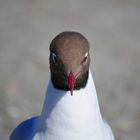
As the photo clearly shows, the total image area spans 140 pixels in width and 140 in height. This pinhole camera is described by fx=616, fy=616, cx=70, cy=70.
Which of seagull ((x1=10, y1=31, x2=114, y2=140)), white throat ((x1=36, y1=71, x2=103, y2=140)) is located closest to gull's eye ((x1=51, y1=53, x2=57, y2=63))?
seagull ((x1=10, y1=31, x2=114, y2=140))

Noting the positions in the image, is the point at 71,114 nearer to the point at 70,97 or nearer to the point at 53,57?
the point at 70,97

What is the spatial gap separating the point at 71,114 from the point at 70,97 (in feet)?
0.32

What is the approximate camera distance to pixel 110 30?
525 centimetres

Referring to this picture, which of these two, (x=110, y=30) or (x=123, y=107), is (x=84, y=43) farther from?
Answer: (x=110, y=30)

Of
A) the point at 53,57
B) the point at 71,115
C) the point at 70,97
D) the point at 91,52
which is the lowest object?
the point at 91,52

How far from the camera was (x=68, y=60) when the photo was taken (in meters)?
2.69

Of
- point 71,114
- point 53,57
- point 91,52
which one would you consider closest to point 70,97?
point 71,114

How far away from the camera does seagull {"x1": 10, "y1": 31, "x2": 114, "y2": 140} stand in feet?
8.89

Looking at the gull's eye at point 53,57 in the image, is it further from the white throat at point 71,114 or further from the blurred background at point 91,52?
the blurred background at point 91,52

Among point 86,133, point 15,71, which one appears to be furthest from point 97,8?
point 86,133

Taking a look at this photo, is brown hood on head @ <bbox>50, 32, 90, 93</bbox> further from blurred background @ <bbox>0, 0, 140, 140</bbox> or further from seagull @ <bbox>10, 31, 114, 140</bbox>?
blurred background @ <bbox>0, 0, 140, 140</bbox>

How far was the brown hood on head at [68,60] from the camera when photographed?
8.82 ft

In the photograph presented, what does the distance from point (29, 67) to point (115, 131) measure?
895 millimetres

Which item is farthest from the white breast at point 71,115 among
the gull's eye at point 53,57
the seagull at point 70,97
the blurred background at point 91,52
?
the blurred background at point 91,52
